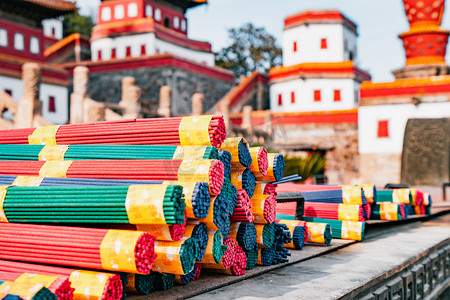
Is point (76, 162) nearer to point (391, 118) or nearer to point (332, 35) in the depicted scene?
point (391, 118)

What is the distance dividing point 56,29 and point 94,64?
20.2m

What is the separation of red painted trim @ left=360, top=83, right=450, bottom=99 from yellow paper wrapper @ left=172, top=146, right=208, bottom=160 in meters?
21.7

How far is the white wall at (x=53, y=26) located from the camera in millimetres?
46688

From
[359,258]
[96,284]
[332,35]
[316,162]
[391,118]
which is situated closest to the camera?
[96,284]

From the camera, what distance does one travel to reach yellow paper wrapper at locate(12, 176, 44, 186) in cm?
364

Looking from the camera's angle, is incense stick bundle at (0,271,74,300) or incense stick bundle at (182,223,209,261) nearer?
incense stick bundle at (0,271,74,300)

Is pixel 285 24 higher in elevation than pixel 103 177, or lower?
higher

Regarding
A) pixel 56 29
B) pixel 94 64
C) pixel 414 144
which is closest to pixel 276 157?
pixel 414 144

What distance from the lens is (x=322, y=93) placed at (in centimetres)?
3150

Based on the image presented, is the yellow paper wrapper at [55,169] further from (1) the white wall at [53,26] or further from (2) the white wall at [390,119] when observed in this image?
(1) the white wall at [53,26]

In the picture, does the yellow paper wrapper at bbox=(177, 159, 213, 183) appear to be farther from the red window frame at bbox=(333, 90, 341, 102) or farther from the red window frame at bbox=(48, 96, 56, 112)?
the red window frame at bbox=(333, 90, 341, 102)

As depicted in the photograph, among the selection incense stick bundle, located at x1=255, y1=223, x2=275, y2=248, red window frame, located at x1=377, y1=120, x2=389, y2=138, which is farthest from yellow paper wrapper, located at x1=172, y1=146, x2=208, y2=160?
red window frame, located at x1=377, y1=120, x2=389, y2=138

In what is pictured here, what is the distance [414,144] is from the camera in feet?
67.9

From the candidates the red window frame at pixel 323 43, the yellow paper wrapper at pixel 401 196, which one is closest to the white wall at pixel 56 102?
the red window frame at pixel 323 43
